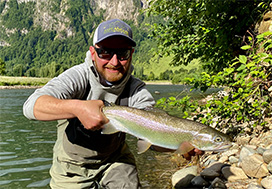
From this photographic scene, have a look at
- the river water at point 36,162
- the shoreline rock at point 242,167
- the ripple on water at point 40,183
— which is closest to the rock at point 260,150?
the shoreline rock at point 242,167

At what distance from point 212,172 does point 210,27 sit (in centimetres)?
523

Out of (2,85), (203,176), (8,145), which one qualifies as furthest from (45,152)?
(2,85)

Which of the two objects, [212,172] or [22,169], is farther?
[22,169]

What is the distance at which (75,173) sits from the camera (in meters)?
3.79

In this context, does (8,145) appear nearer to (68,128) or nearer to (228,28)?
(68,128)

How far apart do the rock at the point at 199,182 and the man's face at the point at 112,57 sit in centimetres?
410

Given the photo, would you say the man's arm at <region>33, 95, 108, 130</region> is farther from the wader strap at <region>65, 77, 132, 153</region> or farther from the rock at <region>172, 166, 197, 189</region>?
the rock at <region>172, 166, 197, 189</region>

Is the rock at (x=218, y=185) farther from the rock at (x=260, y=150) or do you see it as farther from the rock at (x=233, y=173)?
the rock at (x=260, y=150)

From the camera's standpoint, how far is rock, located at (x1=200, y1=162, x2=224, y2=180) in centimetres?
635

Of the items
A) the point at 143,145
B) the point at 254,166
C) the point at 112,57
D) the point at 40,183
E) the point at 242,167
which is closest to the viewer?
the point at 143,145

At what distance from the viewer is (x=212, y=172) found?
6438 mm

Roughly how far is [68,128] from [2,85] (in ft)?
295

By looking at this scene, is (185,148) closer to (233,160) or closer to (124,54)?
(124,54)

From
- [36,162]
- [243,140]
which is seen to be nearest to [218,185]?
[243,140]
